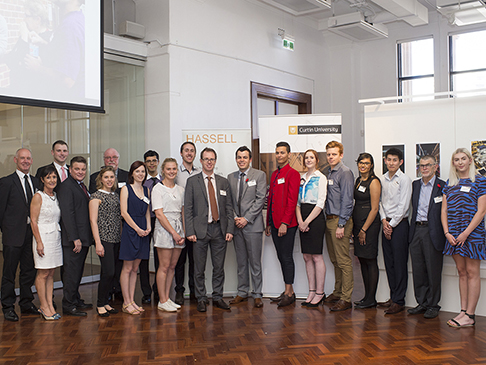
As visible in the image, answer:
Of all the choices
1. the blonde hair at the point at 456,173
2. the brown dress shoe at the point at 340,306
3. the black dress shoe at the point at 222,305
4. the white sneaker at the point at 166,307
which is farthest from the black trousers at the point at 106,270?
the blonde hair at the point at 456,173

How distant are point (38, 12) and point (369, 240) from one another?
4.21 m

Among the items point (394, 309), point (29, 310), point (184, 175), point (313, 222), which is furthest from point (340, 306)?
point (29, 310)

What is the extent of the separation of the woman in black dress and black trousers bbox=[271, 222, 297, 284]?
705 millimetres

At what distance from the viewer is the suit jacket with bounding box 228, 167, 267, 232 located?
17.2 feet

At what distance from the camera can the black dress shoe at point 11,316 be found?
15.3 feet

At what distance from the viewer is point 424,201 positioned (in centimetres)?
474

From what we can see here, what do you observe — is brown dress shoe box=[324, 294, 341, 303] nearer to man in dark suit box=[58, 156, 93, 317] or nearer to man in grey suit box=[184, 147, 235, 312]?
man in grey suit box=[184, 147, 235, 312]

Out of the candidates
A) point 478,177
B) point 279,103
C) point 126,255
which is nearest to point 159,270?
point 126,255

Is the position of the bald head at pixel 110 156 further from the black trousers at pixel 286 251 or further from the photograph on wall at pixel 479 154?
the photograph on wall at pixel 479 154

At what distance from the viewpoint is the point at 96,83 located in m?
5.38

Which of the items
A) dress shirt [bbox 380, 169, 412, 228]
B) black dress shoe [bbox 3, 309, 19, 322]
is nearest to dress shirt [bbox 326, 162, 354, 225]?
dress shirt [bbox 380, 169, 412, 228]

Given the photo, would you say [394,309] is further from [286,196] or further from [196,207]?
[196,207]

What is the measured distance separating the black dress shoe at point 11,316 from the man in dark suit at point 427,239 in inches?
160

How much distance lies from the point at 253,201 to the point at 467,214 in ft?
7.24
